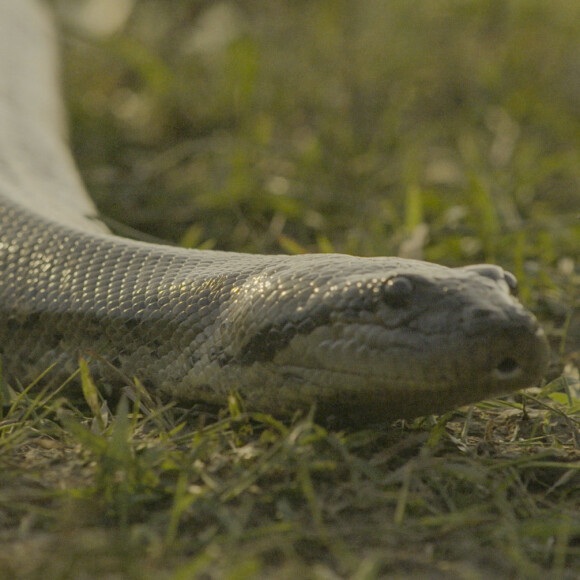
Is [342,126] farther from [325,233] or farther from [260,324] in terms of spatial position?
[260,324]

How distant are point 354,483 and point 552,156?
496cm

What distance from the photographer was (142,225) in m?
5.93

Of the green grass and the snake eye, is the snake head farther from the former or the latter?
the green grass

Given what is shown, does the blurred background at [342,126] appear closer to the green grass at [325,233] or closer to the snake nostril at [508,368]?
the green grass at [325,233]

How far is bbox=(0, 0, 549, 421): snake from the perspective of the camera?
282 cm

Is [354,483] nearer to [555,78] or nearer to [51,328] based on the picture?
[51,328]

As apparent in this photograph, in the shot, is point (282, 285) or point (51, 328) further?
point (51, 328)

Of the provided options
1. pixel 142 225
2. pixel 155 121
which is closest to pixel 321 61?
pixel 155 121

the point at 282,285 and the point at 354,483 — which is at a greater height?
the point at 282,285

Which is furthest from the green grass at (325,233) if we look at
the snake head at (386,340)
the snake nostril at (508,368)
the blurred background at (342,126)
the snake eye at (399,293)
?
the snake eye at (399,293)

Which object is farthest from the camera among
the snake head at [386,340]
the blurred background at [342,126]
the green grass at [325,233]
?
the blurred background at [342,126]

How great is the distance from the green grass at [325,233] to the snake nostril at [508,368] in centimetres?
32

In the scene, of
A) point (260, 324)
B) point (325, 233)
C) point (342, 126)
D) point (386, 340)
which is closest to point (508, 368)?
point (386, 340)

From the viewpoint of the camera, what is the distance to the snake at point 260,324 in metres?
2.82
